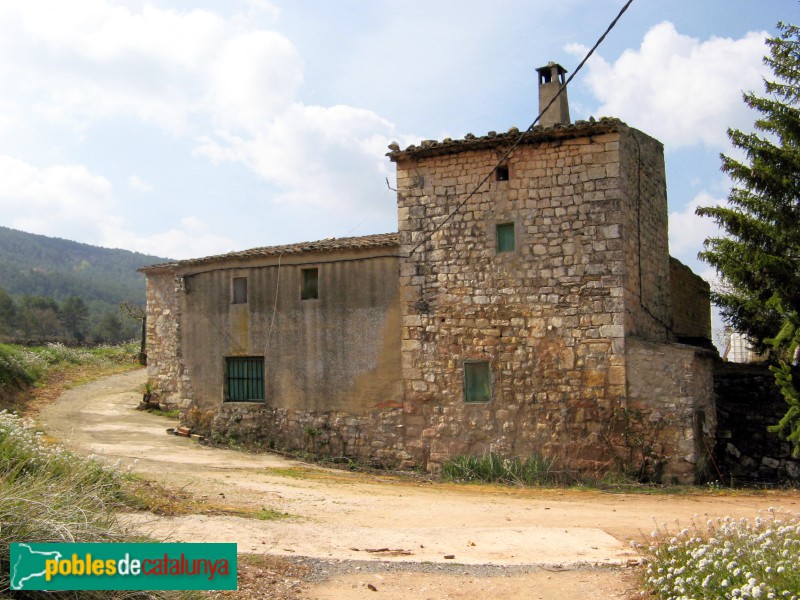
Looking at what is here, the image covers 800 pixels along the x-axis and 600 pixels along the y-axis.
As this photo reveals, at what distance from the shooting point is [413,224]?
1427cm

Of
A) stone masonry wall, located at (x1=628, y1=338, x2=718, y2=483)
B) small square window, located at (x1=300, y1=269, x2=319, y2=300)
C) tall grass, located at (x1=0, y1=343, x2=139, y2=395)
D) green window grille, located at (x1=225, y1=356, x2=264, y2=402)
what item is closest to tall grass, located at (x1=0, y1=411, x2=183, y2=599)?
small square window, located at (x1=300, y1=269, x2=319, y2=300)

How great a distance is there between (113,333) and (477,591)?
2459 inches

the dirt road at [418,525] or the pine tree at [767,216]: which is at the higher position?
the pine tree at [767,216]

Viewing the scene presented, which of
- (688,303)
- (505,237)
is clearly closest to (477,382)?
(505,237)

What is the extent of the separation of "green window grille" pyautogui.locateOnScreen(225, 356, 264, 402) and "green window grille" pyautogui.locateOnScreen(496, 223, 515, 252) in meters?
6.06

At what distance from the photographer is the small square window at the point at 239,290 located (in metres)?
16.2

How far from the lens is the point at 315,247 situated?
15227 millimetres

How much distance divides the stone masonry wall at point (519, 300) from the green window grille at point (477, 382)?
0.43 ft

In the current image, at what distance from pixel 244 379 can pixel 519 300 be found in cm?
672

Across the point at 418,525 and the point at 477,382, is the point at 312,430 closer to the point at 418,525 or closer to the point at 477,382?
the point at 477,382

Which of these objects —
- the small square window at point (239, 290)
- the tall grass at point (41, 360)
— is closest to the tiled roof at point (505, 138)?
the small square window at point (239, 290)

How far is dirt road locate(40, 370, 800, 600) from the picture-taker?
655 cm

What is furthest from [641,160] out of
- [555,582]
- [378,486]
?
[555,582]

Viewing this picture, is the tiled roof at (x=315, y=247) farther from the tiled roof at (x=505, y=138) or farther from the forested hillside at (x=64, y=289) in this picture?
the forested hillside at (x=64, y=289)
